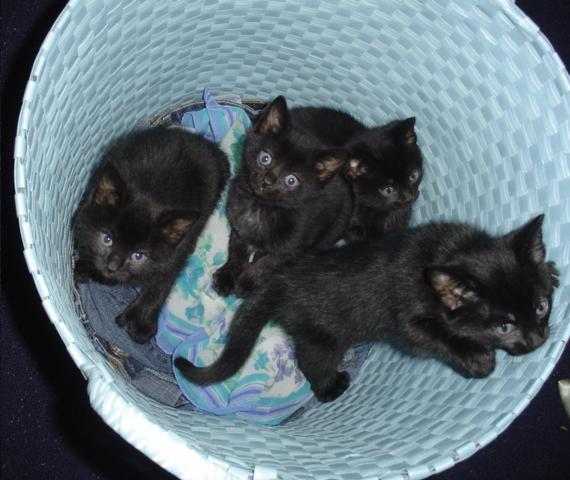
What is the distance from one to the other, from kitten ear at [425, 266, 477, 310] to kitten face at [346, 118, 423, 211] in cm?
52

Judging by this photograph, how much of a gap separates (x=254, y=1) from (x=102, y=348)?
1.12 m

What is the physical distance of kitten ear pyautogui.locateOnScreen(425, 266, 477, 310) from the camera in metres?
1.46

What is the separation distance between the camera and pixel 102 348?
5.99 feet

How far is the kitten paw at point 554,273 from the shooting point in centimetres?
167

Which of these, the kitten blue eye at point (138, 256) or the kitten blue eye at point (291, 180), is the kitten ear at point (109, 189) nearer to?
the kitten blue eye at point (138, 256)

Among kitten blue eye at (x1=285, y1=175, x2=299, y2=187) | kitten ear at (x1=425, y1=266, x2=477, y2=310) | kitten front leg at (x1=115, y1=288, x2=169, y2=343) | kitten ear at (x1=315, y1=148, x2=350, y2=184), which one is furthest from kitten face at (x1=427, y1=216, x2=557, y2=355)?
kitten front leg at (x1=115, y1=288, x2=169, y2=343)

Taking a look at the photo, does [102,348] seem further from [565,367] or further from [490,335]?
[565,367]

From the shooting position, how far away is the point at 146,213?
67.3 inches

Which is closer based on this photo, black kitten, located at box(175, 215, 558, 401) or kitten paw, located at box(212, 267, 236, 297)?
black kitten, located at box(175, 215, 558, 401)

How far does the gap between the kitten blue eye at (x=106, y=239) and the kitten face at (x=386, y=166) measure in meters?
0.79

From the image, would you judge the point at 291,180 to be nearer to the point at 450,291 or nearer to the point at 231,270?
the point at 231,270

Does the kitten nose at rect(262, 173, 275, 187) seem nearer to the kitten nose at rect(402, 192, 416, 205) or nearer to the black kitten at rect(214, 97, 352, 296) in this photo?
the black kitten at rect(214, 97, 352, 296)

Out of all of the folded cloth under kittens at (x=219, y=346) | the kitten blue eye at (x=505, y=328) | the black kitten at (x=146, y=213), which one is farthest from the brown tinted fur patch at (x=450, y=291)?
the folded cloth under kittens at (x=219, y=346)

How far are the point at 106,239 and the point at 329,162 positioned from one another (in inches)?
26.5
